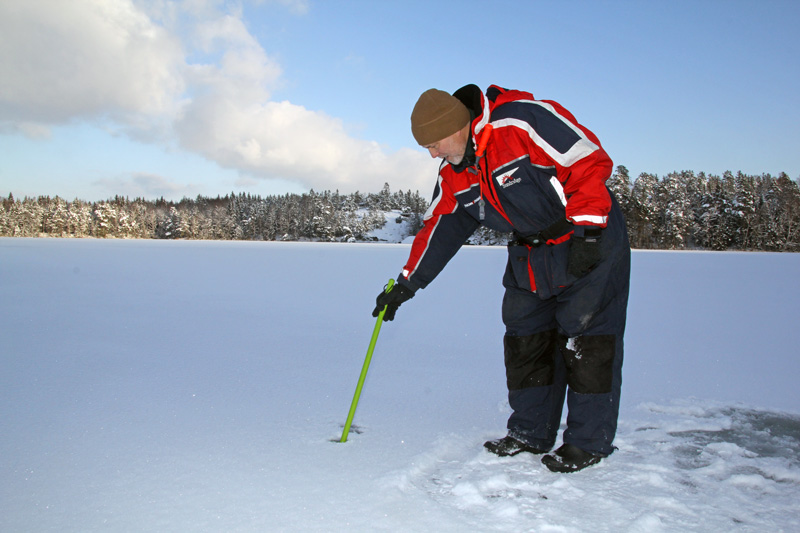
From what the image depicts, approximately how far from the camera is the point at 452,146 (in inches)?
72.2

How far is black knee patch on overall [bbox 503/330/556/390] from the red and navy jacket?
0.47m

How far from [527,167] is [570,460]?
1087 millimetres

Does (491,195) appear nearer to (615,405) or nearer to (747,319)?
(615,405)

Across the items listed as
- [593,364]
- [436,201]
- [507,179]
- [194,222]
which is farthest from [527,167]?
[194,222]

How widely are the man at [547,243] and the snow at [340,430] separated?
0.57 ft

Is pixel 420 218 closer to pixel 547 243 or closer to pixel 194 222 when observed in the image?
pixel 194 222

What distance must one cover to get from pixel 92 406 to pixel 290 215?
79.8m

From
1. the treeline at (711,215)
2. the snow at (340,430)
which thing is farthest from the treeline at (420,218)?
the snow at (340,430)

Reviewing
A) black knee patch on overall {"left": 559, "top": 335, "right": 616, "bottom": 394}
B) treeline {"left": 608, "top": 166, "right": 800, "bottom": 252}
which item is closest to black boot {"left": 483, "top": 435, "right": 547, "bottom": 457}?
black knee patch on overall {"left": 559, "top": 335, "right": 616, "bottom": 394}

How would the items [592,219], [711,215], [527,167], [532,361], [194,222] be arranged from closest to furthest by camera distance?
[592,219]
[527,167]
[532,361]
[711,215]
[194,222]

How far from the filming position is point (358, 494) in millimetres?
1508

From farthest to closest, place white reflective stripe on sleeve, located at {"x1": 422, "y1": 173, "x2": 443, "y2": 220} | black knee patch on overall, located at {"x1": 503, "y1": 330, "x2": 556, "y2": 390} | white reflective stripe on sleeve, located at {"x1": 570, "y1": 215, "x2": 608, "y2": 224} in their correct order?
white reflective stripe on sleeve, located at {"x1": 422, "y1": 173, "x2": 443, "y2": 220}, black knee patch on overall, located at {"x1": 503, "y1": 330, "x2": 556, "y2": 390}, white reflective stripe on sleeve, located at {"x1": 570, "y1": 215, "x2": 608, "y2": 224}

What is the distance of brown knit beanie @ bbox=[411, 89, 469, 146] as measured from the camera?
1756 mm

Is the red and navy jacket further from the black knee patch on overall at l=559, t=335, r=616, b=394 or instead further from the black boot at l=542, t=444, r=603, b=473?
the black boot at l=542, t=444, r=603, b=473
